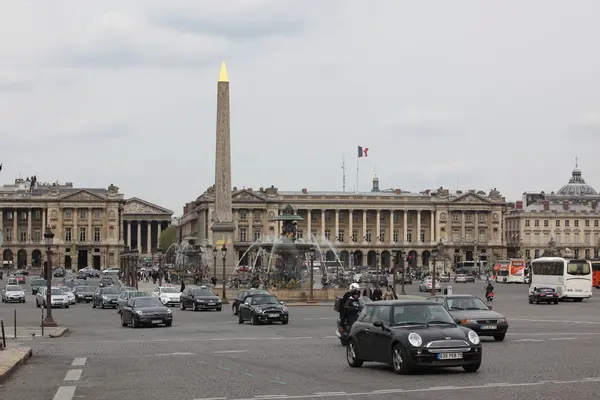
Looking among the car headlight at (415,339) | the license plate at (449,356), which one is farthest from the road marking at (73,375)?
the license plate at (449,356)

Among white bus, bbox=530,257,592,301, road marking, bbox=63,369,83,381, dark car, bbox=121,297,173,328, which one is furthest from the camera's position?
white bus, bbox=530,257,592,301

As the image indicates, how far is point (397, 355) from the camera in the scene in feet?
65.6

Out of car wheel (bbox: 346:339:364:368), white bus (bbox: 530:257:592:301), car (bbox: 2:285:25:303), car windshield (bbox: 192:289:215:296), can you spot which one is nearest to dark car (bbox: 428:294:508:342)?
car wheel (bbox: 346:339:364:368)

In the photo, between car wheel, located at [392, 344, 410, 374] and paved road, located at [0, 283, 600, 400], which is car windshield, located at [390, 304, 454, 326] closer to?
car wheel, located at [392, 344, 410, 374]

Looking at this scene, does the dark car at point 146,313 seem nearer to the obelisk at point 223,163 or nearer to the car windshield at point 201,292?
the car windshield at point 201,292

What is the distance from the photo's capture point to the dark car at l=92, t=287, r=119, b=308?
208 ft

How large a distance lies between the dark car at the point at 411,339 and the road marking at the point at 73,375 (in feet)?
17.1

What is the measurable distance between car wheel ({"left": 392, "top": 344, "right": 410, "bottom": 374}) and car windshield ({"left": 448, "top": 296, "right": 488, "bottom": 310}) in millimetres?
11317

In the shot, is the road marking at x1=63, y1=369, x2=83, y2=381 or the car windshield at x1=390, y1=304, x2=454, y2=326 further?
the road marking at x1=63, y1=369, x2=83, y2=381

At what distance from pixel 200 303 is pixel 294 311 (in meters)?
5.23

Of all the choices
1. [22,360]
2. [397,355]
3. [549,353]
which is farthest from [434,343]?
[22,360]

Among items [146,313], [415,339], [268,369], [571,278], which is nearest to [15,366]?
[268,369]

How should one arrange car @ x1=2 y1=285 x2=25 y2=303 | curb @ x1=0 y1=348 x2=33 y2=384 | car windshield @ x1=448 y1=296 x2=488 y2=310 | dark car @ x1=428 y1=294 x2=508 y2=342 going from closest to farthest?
curb @ x1=0 y1=348 x2=33 y2=384 < dark car @ x1=428 y1=294 x2=508 y2=342 < car windshield @ x1=448 y1=296 x2=488 y2=310 < car @ x1=2 y1=285 x2=25 y2=303

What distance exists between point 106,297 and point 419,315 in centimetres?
4557
